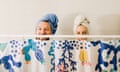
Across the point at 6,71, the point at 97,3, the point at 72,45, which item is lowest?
the point at 6,71

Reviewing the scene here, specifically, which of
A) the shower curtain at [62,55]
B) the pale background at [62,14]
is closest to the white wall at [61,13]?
the pale background at [62,14]

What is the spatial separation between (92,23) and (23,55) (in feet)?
1.93

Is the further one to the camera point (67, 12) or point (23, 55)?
point (67, 12)

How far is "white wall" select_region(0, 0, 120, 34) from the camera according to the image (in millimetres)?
1579

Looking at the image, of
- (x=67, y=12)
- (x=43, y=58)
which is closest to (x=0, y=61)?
(x=43, y=58)

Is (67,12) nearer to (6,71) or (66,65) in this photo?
(66,65)

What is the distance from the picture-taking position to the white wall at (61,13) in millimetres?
1579

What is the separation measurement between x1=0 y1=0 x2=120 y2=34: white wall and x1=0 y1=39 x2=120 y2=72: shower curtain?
36cm

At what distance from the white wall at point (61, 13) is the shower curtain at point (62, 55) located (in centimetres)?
36

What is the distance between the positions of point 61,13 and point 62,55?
17.8 inches

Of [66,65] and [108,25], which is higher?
[108,25]

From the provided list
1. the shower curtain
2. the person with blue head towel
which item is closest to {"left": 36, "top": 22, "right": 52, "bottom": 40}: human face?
the person with blue head towel

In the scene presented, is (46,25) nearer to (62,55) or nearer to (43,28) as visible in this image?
(43,28)

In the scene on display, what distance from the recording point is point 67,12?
1.59m
